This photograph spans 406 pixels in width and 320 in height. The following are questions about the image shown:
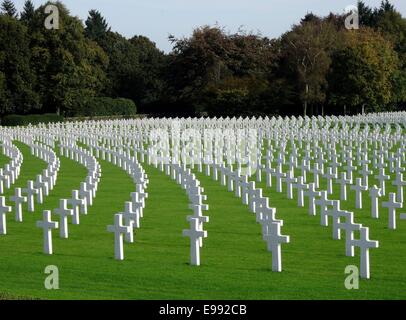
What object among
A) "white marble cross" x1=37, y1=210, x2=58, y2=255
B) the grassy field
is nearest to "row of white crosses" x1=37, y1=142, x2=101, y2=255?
"white marble cross" x1=37, y1=210, x2=58, y2=255

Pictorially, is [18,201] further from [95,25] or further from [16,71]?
[95,25]

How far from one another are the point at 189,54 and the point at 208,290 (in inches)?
2482

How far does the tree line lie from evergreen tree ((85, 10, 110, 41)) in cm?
1575

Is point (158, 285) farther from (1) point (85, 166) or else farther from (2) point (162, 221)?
(1) point (85, 166)

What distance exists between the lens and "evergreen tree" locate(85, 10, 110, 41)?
9350 centimetres

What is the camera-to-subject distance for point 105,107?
73312 mm

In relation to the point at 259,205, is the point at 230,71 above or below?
above

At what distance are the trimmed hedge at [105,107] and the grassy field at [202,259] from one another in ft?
180

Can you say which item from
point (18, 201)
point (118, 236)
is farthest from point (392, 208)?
point (18, 201)

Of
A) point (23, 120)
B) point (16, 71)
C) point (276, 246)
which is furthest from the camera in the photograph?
point (16, 71)

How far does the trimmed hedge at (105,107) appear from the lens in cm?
7219

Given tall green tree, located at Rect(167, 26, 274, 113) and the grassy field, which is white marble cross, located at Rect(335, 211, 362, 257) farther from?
tall green tree, located at Rect(167, 26, 274, 113)

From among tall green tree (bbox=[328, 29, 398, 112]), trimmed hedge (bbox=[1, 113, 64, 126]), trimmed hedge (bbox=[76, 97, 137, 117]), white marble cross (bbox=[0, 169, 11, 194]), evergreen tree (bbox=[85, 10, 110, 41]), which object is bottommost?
white marble cross (bbox=[0, 169, 11, 194])

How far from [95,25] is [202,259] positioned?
9234 centimetres
